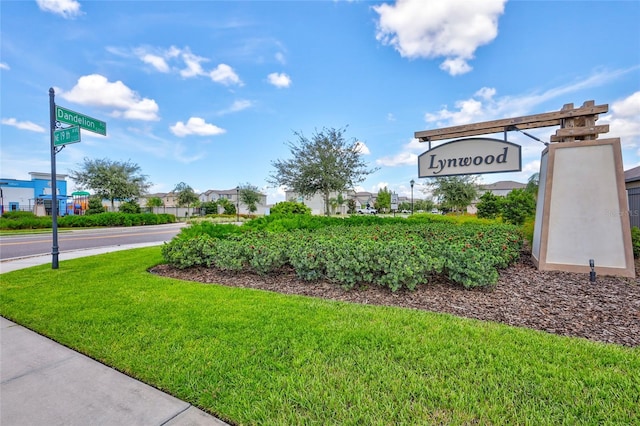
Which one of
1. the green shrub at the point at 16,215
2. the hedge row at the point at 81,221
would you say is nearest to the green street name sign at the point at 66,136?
the hedge row at the point at 81,221

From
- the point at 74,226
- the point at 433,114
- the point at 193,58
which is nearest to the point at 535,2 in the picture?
the point at 433,114

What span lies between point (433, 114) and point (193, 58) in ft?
35.7

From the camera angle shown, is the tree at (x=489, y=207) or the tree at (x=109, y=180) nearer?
the tree at (x=489, y=207)

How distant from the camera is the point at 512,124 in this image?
6.11 meters

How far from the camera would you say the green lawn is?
6.34 feet

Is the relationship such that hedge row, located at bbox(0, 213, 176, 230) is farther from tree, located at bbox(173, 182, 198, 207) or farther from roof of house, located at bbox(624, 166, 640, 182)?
roof of house, located at bbox(624, 166, 640, 182)

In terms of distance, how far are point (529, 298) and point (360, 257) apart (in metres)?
2.43

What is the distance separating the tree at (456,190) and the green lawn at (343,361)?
21.0 m

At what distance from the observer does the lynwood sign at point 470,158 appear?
5.90 metres

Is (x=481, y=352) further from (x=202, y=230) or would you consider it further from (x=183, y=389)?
(x=202, y=230)

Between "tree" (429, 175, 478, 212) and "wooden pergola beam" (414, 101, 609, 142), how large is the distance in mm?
16881

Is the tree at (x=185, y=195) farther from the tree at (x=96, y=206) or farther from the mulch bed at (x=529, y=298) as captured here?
the mulch bed at (x=529, y=298)

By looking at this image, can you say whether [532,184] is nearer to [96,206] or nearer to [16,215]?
[16,215]

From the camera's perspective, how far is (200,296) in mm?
4512
